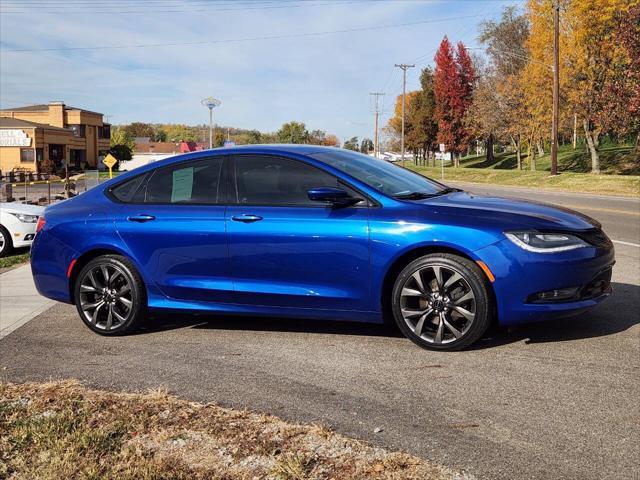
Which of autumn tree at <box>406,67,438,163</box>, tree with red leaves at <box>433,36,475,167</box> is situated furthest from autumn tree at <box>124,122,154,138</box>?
tree with red leaves at <box>433,36,475,167</box>

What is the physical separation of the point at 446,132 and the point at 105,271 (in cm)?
6534

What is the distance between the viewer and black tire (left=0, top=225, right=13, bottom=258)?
11336mm

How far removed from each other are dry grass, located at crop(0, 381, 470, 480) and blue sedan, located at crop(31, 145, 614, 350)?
1.55m

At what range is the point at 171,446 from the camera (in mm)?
3184

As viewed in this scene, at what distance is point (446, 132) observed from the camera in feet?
223

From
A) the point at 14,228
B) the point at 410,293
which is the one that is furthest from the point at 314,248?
the point at 14,228

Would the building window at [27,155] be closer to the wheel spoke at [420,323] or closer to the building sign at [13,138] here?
the building sign at [13,138]

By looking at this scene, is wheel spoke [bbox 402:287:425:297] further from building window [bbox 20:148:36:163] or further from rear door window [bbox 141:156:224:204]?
building window [bbox 20:148:36:163]

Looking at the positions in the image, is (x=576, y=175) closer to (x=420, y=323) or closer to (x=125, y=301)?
(x=420, y=323)

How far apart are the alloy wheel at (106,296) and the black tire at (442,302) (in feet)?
7.65

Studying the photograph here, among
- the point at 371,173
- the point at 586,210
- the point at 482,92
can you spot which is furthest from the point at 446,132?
the point at 371,173

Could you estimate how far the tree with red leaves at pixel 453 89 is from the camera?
216ft

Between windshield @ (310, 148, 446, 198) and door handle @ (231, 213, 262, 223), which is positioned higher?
windshield @ (310, 148, 446, 198)

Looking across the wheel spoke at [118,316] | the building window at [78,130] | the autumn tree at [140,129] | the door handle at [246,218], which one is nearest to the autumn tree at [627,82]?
the door handle at [246,218]
